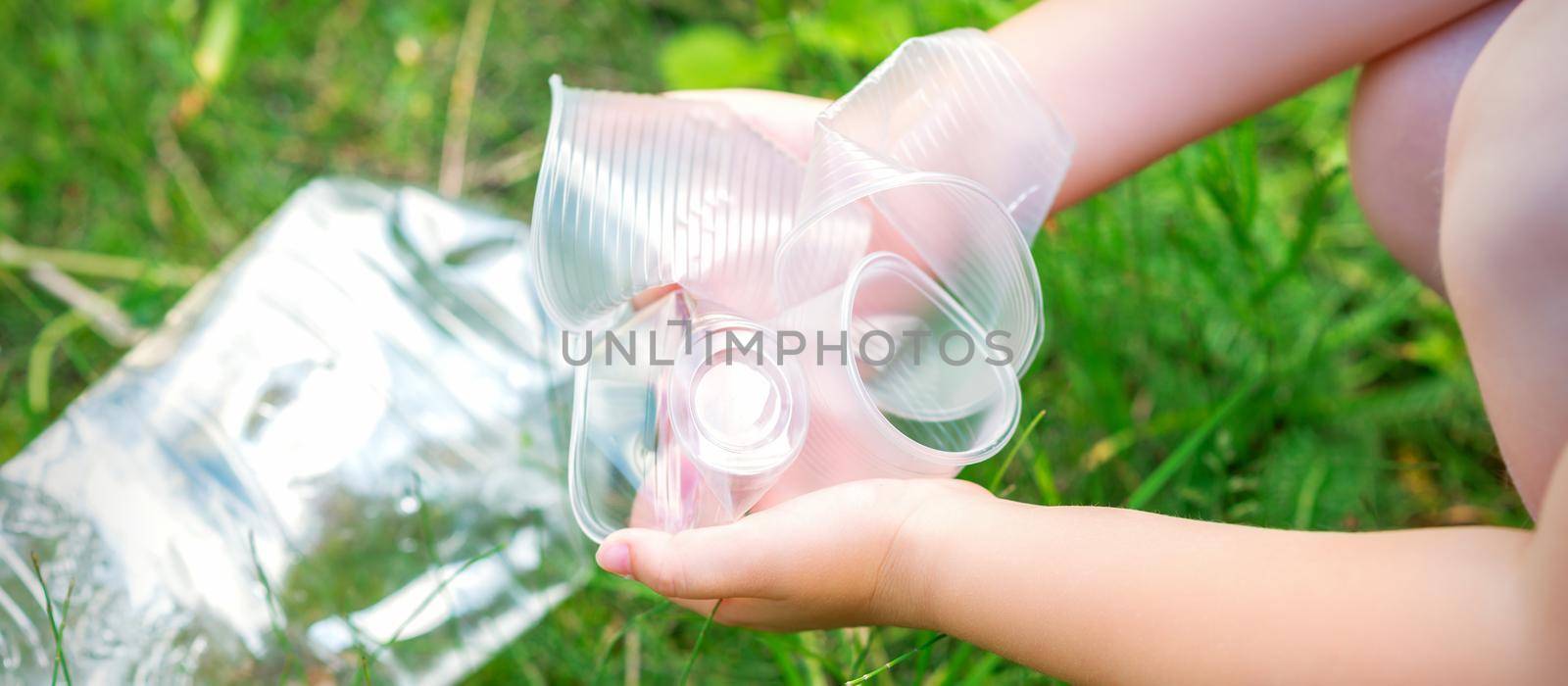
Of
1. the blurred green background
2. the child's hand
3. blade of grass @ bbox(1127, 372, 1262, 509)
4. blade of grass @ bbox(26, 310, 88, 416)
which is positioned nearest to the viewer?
the child's hand

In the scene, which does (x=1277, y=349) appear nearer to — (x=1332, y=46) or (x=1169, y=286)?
(x=1169, y=286)

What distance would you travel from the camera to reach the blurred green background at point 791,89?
0.92 m

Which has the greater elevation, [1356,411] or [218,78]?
[218,78]

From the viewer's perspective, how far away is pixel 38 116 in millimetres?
1246

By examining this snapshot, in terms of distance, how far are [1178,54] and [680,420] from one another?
0.43 meters

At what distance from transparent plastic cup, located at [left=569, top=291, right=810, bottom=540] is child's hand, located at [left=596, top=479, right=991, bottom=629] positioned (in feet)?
0.13

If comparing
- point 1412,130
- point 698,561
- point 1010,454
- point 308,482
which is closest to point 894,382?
point 1010,454

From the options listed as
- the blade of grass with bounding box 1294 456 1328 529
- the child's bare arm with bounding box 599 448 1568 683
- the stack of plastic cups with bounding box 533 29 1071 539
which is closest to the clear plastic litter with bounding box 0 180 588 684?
the stack of plastic cups with bounding box 533 29 1071 539

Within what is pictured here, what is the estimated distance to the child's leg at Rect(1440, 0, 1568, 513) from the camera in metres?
0.53

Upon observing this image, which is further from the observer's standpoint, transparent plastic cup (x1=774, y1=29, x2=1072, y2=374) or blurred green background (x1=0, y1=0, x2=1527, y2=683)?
blurred green background (x1=0, y1=0, x2=1527, y2=683)

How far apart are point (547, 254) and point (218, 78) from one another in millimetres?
863

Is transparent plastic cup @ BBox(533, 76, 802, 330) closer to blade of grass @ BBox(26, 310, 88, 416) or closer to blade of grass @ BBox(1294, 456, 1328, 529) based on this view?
blade of grass @ BBox(1294, 456, 1328, 529)

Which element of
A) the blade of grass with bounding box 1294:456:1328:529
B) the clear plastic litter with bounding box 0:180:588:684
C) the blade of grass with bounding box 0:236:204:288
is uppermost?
the blade of grass with bounding box 0:236:204:288

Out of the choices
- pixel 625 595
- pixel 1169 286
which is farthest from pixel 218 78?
pixel 1169 286
